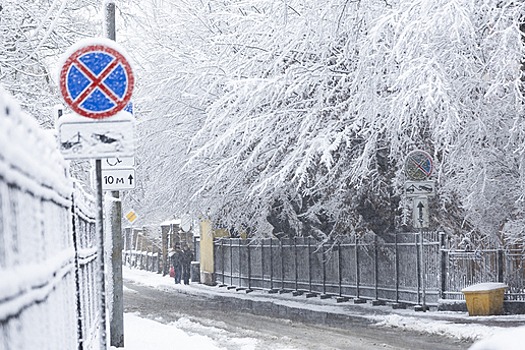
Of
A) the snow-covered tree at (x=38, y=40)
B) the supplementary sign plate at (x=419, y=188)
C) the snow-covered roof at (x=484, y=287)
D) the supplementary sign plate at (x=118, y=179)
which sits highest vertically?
the snow-covered tree at (x=38, y=40)

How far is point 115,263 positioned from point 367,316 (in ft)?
28.4

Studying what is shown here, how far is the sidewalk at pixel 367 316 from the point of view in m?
18.5

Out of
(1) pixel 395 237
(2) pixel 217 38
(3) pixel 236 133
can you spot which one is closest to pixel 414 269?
(1) pixel 395 237

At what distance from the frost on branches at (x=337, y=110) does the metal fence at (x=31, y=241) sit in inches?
431

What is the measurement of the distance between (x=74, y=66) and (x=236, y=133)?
15.7 metres

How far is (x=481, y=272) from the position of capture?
72.3ft

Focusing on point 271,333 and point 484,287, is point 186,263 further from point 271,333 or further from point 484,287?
point 271,333

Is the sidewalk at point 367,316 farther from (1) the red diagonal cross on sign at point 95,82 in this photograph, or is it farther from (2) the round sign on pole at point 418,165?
(1) the red diagonal cross on sign at point 95,82

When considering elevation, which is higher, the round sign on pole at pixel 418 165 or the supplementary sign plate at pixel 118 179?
the round sign on pole at pixel 418 165

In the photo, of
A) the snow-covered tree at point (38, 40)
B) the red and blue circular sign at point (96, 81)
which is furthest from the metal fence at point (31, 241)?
Answer: the snow-covered tree at point (38, 40)

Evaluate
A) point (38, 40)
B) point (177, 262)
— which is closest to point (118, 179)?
point (38, 40)

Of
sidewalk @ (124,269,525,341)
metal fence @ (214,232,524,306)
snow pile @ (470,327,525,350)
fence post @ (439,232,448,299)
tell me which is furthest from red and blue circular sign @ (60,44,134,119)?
fence post @ (439,232,448,299)

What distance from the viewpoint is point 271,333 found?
757 inches

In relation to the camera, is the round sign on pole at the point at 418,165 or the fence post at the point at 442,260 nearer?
the round sign on pole at the point at 418,165
